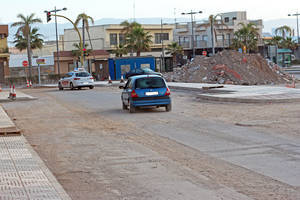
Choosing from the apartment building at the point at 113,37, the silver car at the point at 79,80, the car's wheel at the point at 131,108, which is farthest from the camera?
the apartment building at the point at 113,37

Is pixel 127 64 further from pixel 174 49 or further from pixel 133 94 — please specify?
pixel 133 94

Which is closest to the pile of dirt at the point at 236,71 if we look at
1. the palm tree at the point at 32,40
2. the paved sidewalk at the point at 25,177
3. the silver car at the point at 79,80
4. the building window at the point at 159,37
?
the silver car at the point at 79,80

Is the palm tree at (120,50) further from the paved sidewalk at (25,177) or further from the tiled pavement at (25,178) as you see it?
the tiled pavement at (25,178)

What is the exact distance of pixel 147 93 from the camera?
20.1 metres

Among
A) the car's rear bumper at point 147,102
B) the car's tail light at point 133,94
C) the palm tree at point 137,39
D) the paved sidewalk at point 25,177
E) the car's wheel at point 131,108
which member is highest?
the palm tree at point 137,39

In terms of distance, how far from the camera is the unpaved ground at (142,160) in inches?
300

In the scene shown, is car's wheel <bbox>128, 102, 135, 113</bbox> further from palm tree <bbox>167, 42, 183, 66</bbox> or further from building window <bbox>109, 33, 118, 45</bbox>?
building window <bbox>109, 33, 118, 45</bbox>

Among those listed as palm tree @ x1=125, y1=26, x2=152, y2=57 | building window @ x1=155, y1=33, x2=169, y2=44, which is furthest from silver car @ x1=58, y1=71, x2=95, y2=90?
building window @ x1=155, y1=33, x2=169, y2=44

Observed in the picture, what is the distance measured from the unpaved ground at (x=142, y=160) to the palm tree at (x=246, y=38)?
78.6 metres

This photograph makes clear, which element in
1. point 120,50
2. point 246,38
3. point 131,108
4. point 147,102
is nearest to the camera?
point 147,102

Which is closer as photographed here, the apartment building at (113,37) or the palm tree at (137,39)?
the palm tree at (137,39)

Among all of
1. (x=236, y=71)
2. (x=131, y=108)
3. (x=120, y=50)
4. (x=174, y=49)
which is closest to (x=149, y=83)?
(x=131, y=108)

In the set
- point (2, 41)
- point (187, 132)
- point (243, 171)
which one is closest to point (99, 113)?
point (187, 132)

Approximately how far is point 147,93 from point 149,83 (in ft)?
1.48
